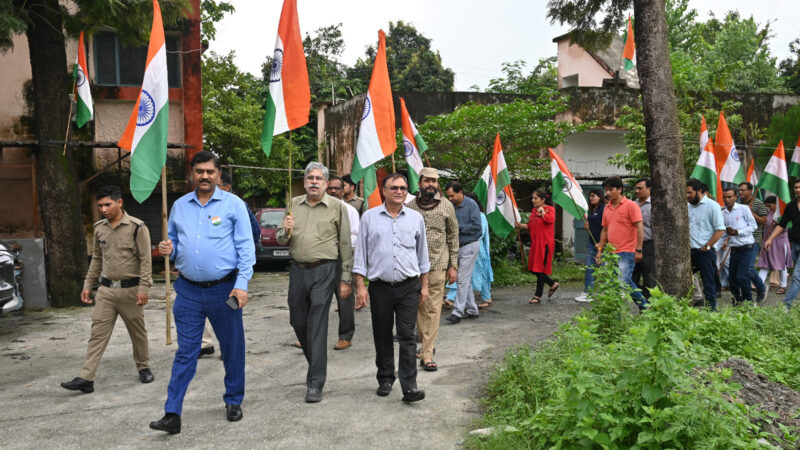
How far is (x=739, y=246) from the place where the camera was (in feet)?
31.5

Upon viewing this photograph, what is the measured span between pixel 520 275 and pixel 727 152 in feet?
15.3

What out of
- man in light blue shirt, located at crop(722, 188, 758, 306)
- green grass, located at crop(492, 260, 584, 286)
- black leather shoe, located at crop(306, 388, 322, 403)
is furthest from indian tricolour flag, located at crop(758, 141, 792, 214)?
black leather shoe, located at crop(306, 388, 322, 403)

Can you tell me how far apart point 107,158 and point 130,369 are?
1074 cm

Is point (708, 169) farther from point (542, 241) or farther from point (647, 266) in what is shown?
point (647, 266)

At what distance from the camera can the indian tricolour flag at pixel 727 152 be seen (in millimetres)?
11625

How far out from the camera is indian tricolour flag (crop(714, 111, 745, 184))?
11625mm

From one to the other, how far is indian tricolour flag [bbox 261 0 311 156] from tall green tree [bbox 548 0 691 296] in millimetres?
4068

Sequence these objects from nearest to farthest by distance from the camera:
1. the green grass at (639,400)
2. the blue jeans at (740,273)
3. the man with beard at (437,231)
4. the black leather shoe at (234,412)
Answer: the green grass at (639,400) → the black leather shoe at (234,412) → the man with beard at (437,231) → the blue jeans at (740,273)

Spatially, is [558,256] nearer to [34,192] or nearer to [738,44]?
[34,192]

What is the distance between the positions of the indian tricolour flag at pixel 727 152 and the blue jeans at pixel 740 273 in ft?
8.86

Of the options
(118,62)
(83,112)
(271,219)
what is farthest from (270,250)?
(118,62)

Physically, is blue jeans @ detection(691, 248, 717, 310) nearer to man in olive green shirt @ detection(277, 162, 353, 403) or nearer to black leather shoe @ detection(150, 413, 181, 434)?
man in olive green shirt @ detection(277, 162, 353, 403)

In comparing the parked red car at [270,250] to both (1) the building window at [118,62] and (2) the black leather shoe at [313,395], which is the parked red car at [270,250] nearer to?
(1) the building window at [118,62]

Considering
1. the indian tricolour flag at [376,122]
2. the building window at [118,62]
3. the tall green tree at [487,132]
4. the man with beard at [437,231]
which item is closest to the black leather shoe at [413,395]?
the man with beard at [437,231]
